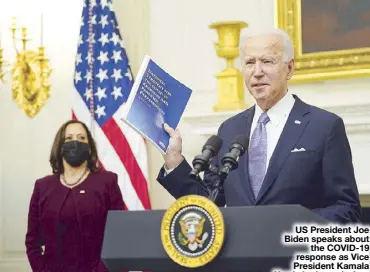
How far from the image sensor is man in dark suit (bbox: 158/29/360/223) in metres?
2.54

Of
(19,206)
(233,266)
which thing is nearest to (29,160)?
(19,206)

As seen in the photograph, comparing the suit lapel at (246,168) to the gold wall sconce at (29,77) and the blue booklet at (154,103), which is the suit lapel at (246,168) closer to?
the blue booklet at (154,103)

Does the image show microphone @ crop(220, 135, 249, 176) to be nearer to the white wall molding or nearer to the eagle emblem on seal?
the eagle emblem on seal

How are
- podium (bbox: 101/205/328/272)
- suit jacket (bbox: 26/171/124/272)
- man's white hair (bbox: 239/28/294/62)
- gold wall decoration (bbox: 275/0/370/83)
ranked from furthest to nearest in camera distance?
gold wall decoration (bbox: 275/0/370/83)
suit jacket (bbox: 26/171/124/272)
man's white hair (bbox: 239/28/294/62)
podium (bbox: 101/205/328/272)

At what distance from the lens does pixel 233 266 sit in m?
2.02

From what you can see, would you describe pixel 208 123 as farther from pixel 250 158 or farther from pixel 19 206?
pixel 250 158

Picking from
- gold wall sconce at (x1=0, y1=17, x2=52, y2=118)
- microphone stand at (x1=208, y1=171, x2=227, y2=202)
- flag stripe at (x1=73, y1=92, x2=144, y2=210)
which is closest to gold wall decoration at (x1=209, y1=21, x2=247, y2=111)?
flag stripe at (x1=73, y1=92, x2=144, y2=210)

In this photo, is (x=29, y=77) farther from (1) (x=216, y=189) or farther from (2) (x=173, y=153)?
(1) (x=216, y=189)

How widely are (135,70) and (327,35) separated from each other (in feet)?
5.53

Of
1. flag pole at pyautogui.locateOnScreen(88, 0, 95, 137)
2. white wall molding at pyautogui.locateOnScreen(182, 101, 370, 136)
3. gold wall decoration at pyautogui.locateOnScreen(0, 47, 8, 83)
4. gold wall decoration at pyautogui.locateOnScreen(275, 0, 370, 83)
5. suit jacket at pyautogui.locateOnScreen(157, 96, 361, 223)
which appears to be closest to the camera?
suit jacket at pyautogui.locateOnScreen(157, 96, 361, 223)

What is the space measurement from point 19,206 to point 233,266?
524 centimetres

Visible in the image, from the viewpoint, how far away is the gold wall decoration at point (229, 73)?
5723 millimetres

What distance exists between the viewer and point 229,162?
7.36ft

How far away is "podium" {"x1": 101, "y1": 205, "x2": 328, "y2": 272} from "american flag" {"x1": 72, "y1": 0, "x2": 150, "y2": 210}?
153 inches
